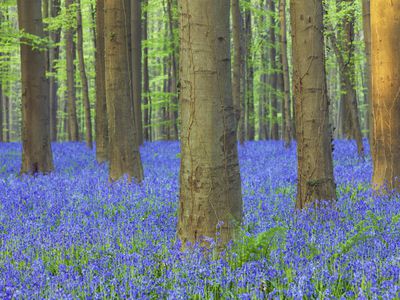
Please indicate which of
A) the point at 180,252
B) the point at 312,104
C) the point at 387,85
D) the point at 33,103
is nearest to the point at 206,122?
the point at 180,252

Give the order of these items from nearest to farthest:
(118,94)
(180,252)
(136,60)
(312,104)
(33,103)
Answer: (180,252)
(312,104)
(118,94)
(33,103)
(136,60)

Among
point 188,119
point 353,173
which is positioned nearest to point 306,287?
point 188,119

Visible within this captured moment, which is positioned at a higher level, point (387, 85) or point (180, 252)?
point (387, 85)

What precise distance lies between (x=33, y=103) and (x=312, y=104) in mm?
7975

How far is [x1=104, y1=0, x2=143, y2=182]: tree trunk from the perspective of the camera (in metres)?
9.66

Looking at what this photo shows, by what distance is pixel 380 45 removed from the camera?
8211 millimetres

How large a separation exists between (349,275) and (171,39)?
23.0 meters

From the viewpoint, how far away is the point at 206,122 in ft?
15.2

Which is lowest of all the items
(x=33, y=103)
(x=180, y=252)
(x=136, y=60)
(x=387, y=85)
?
(x=180, y=252)

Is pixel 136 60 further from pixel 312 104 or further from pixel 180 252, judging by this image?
pixel 180 252

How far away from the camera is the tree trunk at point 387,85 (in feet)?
26.7

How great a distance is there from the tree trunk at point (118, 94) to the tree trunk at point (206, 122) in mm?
5244

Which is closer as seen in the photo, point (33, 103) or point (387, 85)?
point (387, 85)

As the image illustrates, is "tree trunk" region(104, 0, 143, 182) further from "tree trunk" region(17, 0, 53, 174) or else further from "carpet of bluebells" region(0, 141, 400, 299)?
"tree trunk" region(17, 0, 53, 174)
